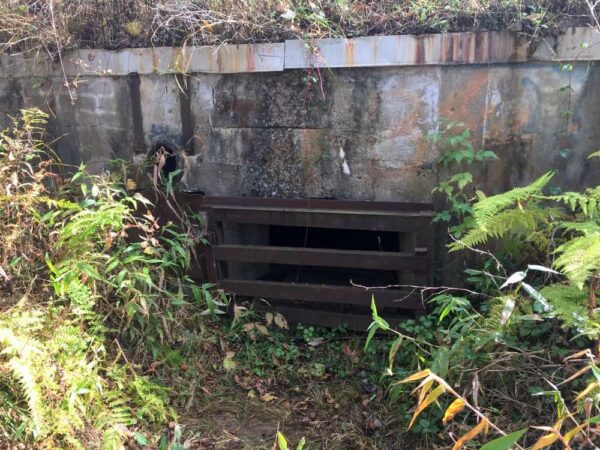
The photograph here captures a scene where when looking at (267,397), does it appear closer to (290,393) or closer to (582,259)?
(290,393)

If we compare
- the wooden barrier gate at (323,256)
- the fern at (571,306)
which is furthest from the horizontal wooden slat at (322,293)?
the fern at (571,306)

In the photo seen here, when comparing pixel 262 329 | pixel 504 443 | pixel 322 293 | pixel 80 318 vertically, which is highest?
pixel 504 443

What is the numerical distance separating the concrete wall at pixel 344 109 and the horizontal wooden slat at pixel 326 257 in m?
0.47

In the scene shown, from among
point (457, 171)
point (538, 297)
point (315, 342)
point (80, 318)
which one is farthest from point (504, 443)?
point (80, 318)

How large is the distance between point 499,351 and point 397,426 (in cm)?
72

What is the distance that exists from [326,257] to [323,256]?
0.02m

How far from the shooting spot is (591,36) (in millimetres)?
3260

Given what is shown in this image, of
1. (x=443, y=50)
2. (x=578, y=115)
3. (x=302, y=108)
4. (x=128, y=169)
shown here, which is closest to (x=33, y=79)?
(x=128, y=169)

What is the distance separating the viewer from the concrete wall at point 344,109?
3.37 meters

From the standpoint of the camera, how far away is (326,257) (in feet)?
11.5

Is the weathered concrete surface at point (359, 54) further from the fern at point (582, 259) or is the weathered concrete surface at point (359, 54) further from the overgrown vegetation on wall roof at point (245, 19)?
the fern at point (582, 259)

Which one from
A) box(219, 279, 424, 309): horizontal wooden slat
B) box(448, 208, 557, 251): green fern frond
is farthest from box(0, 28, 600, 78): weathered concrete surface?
box(219, 279, 424, 309): horizontal wooden slat

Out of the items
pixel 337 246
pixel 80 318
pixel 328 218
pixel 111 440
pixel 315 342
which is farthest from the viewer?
pixel 337 246

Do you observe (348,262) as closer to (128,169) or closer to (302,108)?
(302,108)
